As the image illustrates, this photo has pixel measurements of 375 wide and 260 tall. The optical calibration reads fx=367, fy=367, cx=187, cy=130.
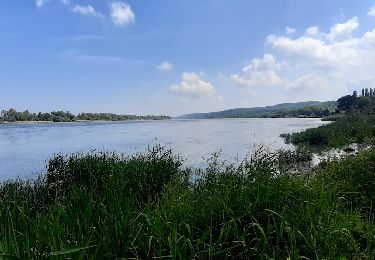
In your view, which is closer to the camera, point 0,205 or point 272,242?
point 272,242

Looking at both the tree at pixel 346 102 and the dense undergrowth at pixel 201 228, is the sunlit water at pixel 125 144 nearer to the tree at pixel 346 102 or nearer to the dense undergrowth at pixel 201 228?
the dense undergrowth at pixel 201 228

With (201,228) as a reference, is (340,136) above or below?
below

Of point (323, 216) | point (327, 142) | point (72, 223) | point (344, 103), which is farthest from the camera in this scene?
point (344, 103)

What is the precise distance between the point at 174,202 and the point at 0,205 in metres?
3.38

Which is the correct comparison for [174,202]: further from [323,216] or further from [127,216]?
[323,216]

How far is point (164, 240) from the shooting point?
5609mm

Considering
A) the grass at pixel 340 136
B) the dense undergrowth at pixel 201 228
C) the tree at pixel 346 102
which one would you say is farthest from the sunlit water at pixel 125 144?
the tree at pixel 346 102

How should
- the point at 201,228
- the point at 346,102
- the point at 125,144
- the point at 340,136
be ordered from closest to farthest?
the point at 201,228 → the point at 340,136 → the point at 125,144 → the point at 346,102

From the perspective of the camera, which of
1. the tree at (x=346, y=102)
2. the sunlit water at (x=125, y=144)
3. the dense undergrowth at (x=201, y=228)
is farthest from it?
the tree at (x=346, y=102)

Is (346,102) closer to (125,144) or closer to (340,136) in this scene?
(340,136)

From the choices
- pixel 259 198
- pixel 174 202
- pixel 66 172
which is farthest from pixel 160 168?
pixel 259 198

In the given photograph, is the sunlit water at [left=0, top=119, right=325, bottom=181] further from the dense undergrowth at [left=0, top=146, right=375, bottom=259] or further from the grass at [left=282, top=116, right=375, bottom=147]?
the dense undergrowth at [left=0, top=146, right=375, bottom=259]

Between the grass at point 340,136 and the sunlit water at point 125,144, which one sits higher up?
the grass at point 340,136

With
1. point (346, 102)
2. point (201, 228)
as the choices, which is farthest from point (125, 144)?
point (346, 102)
